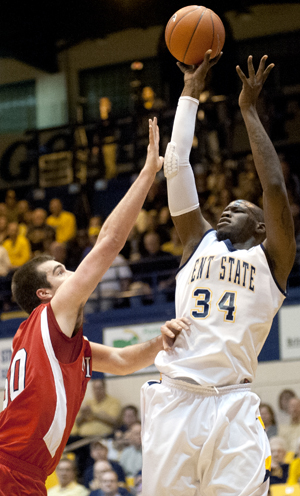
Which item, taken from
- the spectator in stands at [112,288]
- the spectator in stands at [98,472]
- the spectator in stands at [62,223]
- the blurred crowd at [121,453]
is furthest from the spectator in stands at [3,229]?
the spectator in stands at [98,472]

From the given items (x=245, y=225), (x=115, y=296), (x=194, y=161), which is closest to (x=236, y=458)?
(x=245, y=225)

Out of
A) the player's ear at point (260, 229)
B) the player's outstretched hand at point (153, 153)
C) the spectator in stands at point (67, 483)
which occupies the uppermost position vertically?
the player's outstretched hand at point (153, 153)

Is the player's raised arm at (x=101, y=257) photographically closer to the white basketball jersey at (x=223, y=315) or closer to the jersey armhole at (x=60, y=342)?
the jersey armhole at (x=60, y=342)

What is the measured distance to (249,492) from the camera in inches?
110

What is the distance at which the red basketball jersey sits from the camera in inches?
119

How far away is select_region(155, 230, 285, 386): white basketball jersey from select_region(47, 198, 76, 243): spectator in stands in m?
8.09

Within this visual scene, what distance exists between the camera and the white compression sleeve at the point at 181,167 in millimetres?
3305

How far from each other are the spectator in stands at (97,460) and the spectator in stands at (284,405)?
1.99 metres

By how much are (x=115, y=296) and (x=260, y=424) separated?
6.31 m

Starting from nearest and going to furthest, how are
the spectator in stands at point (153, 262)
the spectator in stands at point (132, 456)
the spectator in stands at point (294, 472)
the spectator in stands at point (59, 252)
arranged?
the spectator in stands at point (294, 472) → the spectator in stands at point (132, 456) → the spectator in stands at point (153, 262) → the spectator in stands at point (59, 252)

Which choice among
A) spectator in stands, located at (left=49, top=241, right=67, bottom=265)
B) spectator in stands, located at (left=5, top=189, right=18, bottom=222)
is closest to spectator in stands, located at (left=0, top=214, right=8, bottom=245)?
spectator in stands, located at (left=5, top=189, right=18, bottom=222)

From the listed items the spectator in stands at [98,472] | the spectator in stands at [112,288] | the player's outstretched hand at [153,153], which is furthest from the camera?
the spectator in stands at [112,288]

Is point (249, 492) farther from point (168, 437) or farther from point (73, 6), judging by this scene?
point (73, 6)

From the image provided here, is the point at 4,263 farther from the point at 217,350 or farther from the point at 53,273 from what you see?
the point at 217,350
